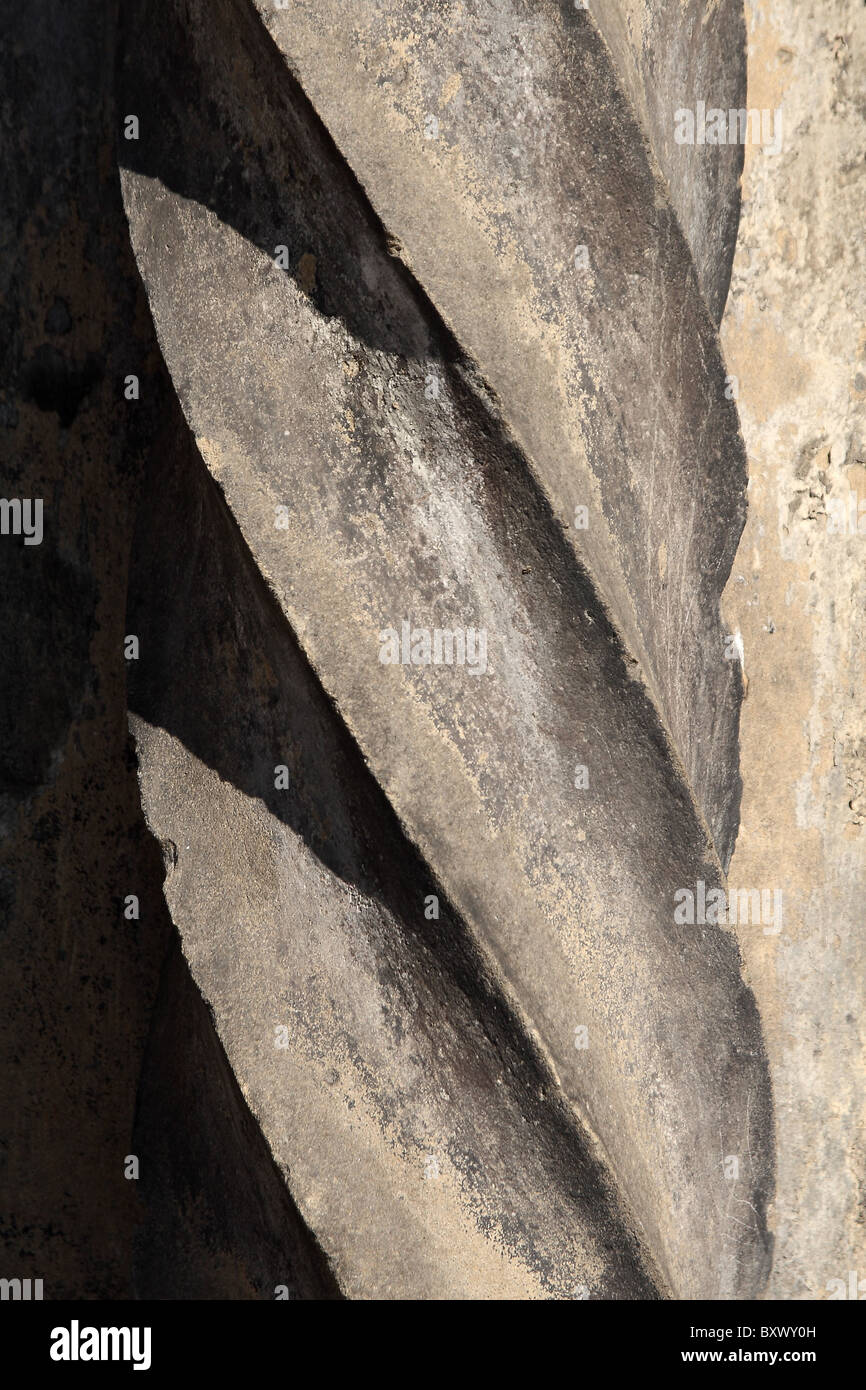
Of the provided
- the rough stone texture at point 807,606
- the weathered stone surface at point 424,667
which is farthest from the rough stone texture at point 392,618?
the rough stone texture at point 807,606

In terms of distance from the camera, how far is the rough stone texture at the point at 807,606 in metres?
1.07

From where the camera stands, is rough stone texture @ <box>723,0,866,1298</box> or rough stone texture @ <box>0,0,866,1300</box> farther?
rough stone texture @ <box>723,0,866,1298</box>

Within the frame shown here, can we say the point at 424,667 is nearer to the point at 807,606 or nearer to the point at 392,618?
the point at 392,618

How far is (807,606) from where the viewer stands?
1.10m

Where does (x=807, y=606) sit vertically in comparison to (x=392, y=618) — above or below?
above

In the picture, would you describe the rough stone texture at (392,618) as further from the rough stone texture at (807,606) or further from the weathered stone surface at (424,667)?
the rough stone texture at (807,606)

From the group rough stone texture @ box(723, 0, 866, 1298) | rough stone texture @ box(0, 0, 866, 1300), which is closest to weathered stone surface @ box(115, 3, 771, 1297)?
rough stone texture @ box(0, 0, 866, 1300)

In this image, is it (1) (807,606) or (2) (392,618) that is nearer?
(2) (392,618)

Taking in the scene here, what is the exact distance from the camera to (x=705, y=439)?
838 millimetres

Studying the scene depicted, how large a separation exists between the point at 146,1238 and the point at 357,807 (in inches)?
17.2

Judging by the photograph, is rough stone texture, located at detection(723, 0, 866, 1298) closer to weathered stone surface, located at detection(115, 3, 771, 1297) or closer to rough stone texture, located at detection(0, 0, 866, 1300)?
rough stone texture, located at detection(0, 0, 866, 1300)

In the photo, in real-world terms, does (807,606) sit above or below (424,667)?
above

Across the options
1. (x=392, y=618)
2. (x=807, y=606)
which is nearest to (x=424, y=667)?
(x=392, y=618)

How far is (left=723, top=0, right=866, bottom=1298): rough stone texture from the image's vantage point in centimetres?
107
